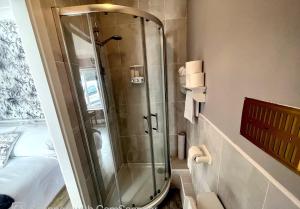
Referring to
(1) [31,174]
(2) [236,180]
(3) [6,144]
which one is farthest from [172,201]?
(3) [6,144]

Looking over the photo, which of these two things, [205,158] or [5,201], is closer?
[205,158]

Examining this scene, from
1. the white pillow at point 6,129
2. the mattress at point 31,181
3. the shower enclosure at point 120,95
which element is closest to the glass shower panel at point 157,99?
the shower enclosure at point 120,95

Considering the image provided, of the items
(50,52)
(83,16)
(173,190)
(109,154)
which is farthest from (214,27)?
(173,190)

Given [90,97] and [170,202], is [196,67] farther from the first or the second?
[170,202]

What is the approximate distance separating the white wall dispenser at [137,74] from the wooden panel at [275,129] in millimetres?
1301

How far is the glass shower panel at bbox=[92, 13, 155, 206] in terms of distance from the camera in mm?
1524

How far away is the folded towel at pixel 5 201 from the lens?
4.19ft

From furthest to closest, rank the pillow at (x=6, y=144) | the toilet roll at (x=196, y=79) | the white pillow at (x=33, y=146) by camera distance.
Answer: the white pillow at (x=33, y=146), the pillow at (x=6, y=144), the toilet roll at (x=196, y=79)

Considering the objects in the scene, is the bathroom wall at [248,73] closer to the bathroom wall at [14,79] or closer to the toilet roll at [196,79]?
the toilet roll at [196,79]

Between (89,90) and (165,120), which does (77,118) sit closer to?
(89,90)

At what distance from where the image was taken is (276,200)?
1.44 ft

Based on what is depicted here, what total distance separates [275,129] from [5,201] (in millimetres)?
2067

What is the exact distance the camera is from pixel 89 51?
1294 mm

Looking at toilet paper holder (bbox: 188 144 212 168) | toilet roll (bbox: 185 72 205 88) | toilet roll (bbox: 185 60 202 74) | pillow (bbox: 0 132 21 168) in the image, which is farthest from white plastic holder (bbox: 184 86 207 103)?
pillow (bbox: 0 132 21 168)
